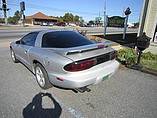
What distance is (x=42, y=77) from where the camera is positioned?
3357 mm

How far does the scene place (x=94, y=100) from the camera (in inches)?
119

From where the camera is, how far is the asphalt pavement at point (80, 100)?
2.58m

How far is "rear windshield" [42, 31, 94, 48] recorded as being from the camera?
3342mm

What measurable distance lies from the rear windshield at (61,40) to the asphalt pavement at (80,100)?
3.79 ft

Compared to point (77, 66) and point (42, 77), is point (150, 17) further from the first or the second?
point (42, 77)

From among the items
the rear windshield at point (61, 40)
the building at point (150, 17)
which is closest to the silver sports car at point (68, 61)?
the rear windshield at point (61, 40)

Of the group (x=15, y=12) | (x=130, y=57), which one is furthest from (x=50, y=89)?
(x=15, y=12)

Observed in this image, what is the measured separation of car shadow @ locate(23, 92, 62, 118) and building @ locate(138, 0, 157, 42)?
616cm

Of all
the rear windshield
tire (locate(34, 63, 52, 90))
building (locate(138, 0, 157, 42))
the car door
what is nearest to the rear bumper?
tire (locate(34, 63, 52, 90))

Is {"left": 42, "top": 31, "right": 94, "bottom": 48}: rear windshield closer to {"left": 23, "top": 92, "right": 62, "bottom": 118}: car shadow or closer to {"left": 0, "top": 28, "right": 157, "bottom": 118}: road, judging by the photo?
{"left": 0, "top": 28, "right": 157, "bottom": 118}: road

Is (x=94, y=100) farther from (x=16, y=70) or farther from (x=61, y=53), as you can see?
(x=16, y=70)

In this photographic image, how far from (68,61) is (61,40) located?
107 centimetres

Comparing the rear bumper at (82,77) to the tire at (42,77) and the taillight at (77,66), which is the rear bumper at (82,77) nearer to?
the taillight at (77,66)

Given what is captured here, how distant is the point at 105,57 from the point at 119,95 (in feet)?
3.25
